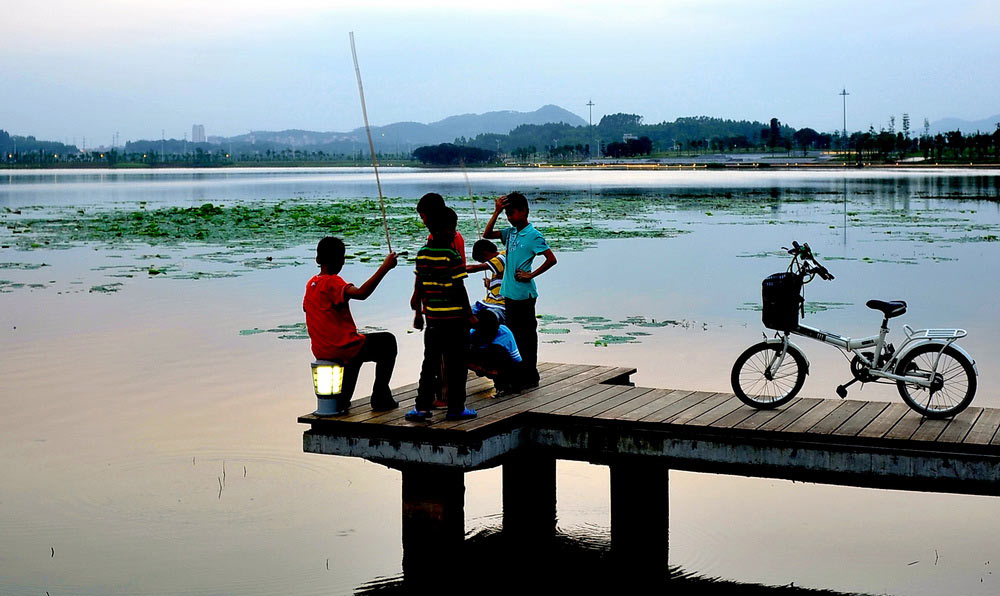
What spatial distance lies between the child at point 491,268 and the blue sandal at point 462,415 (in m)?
0.94

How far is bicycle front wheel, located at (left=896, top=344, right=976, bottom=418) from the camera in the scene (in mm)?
7391

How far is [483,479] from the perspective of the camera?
9.77 meters

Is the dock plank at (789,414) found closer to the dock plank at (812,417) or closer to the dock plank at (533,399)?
the dock plank at (812,417)

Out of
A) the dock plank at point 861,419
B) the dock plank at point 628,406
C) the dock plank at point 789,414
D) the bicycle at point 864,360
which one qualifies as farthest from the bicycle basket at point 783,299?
the dock plank at point 628,406

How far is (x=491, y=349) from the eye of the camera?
834 centimetres

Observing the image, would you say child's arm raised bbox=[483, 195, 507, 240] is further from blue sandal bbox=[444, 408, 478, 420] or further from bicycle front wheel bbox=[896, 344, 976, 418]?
bicycle front wheel bbox=[896, 344, 976, 418]

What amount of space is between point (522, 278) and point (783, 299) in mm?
1920

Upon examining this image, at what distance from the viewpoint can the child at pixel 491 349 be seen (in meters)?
8.31

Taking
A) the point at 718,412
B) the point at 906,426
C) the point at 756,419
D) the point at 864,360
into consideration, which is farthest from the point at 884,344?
the point at 718,412

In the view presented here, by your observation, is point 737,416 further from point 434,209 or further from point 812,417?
point 434,209

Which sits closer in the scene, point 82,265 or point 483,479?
point 483,479

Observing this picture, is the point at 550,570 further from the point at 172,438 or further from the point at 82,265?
the point at 82,265

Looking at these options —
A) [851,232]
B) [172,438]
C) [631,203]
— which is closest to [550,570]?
[172,438]

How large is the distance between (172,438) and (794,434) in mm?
6113
